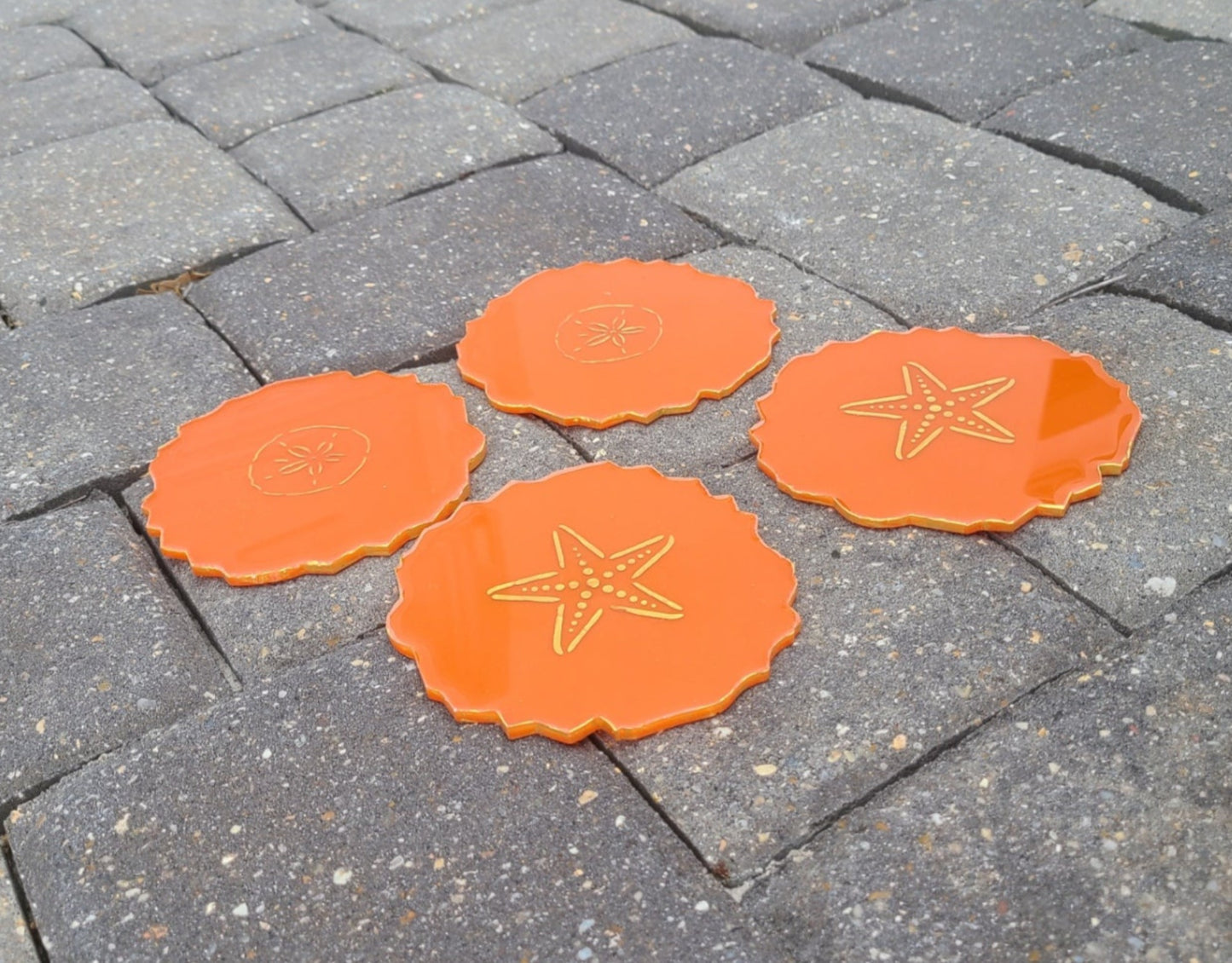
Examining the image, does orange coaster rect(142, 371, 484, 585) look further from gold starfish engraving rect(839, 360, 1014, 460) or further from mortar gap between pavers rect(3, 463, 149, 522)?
gold starfish engraving rect(839, 360, 1014, 460)

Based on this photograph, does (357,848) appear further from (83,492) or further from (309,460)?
(83,492)

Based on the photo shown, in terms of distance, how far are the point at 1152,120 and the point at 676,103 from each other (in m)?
0.99

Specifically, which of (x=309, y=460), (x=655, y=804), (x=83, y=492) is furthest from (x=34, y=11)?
(x=655, y=804)

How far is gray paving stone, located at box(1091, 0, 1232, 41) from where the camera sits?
8.70ft

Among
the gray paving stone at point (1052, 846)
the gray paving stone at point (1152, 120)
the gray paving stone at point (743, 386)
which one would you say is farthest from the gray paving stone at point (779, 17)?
the gray paving stone at point (1052, 846)

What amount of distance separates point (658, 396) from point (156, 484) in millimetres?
745

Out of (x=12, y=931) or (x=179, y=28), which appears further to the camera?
(x=179, y=28)

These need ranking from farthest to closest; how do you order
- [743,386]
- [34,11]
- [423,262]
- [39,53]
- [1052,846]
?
1. [34,11]
2. [39,53]
3. [423,262]
4. [743,386]
5. [1052,846]

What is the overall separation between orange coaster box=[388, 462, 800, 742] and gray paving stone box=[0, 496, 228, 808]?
29 cm

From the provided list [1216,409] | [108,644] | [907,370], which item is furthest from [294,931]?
[1216,409]

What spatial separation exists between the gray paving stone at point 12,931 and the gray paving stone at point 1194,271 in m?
1.78

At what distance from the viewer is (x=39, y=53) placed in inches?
122

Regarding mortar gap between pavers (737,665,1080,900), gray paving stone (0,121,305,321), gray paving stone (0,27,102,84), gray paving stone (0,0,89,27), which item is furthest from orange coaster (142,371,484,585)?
gray paving stone (0,0,89,27)

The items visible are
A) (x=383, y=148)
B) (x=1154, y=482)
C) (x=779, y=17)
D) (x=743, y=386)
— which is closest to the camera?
(x=1154, y=482)
